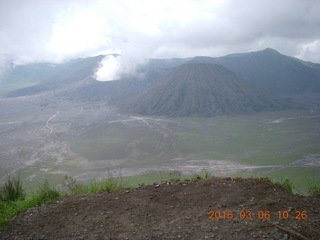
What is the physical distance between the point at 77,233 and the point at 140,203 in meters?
1.22

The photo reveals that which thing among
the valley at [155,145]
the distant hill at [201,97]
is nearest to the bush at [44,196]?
the valley at [155,145]

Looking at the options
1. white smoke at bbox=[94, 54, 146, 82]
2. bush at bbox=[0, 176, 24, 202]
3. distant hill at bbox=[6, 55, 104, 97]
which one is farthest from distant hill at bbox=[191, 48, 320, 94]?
bush at bbox=[0, 176, 24, 202]

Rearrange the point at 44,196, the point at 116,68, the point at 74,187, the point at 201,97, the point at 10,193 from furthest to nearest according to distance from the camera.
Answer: the point at 116,68 → the point at 201,97 → the point at 74,187 → the point at 10,193 → the point at 44,196

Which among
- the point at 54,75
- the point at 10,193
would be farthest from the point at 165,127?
the point at 54,75

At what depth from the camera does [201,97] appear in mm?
74438

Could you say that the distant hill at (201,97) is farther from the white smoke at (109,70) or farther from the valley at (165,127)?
the white smoke at (109,70)

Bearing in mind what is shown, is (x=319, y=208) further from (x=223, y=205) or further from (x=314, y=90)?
(x=314, y=90)

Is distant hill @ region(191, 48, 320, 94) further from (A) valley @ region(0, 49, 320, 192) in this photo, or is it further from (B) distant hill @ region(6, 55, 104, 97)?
(B) distant hill @ region(6, 55, 104, 97)

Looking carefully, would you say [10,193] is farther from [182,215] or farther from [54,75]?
[54,75]

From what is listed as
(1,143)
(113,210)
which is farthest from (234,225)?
(1,143)

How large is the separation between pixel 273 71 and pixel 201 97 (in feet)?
202

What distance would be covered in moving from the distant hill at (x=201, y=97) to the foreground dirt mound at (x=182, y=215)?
61901mm

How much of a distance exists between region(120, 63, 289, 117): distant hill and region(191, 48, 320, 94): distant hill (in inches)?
1178
